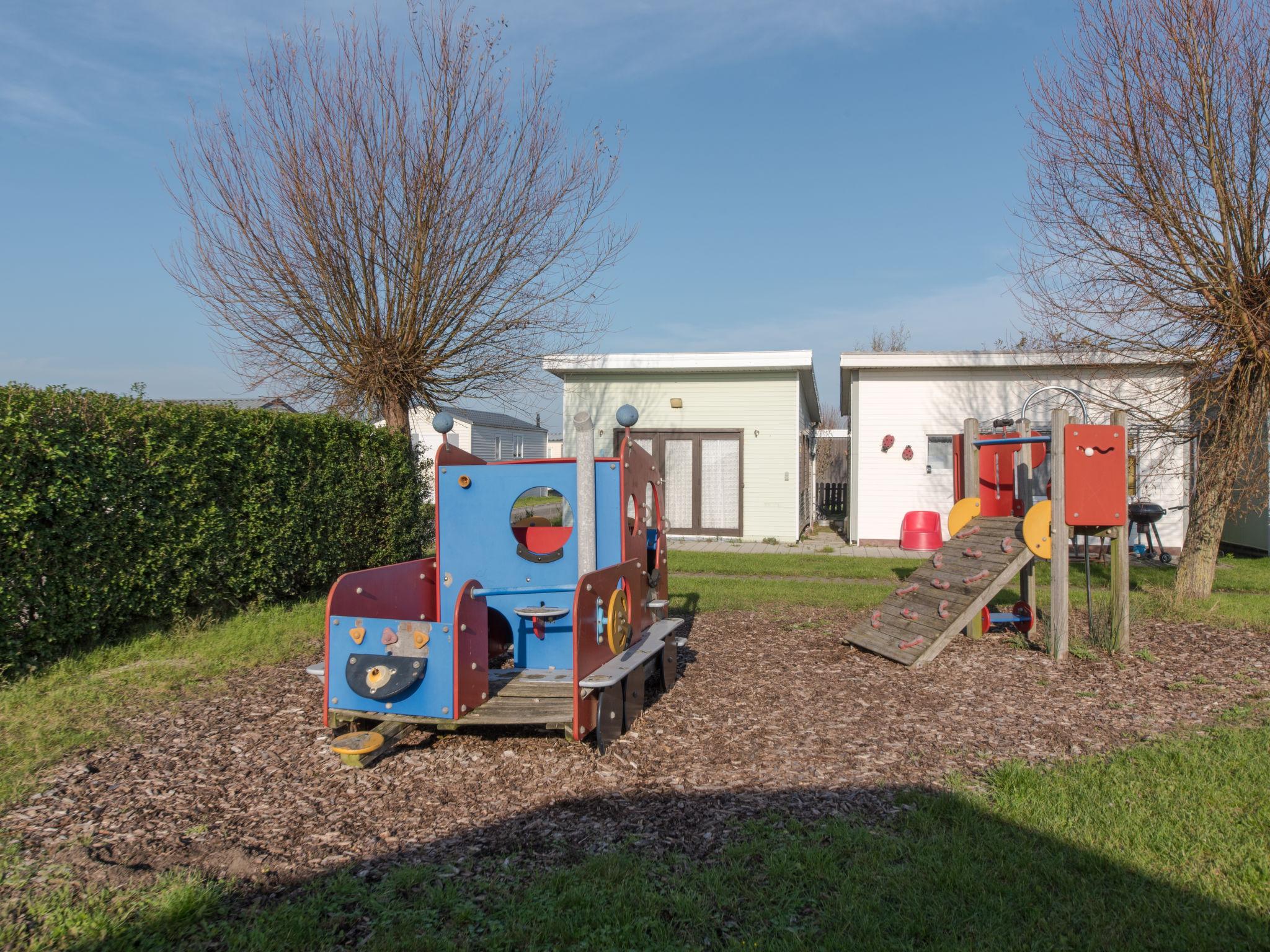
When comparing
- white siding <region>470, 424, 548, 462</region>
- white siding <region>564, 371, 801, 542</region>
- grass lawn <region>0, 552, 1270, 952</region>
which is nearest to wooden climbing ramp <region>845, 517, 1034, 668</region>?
grass lawn <region>0, 552, 1270, 952</region>

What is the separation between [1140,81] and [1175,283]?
221 centimetres

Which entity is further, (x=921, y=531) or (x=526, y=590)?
(x=921, y=531)

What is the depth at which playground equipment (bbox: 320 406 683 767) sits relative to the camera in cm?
470

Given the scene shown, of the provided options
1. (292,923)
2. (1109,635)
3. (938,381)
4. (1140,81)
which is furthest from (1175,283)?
(292,923)

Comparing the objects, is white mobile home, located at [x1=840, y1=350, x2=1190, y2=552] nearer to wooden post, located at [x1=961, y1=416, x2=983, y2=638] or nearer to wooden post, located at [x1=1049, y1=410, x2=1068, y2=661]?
wooden post, located at [x1=961, y1=416, x2=983, y2=638]

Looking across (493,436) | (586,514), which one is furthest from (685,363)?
(493,436)

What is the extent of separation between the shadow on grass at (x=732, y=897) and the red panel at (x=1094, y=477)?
13.8 ft

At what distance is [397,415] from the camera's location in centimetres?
1177

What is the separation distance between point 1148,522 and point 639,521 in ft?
41.8

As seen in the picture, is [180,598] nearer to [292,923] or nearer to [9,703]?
[9,703]

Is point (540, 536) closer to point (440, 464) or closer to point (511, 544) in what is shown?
point (511, 544)

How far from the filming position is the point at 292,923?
2979 millimetres

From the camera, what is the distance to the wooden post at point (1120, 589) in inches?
281

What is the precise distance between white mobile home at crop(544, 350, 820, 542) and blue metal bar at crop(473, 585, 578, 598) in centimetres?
1133
